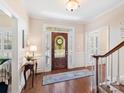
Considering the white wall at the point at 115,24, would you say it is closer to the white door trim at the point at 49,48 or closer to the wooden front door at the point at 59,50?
the white door trim at the point at 49,48

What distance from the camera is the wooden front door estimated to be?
7.37m

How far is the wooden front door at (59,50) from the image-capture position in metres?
7.37

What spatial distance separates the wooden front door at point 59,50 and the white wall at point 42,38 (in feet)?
1.98

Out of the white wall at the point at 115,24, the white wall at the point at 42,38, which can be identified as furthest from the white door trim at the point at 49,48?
the white wall at the point at 115,24

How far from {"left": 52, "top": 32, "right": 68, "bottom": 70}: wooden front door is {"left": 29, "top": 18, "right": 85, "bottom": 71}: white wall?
1.98 feet

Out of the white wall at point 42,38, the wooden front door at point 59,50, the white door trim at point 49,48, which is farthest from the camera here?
the wooden front door at point 59,50

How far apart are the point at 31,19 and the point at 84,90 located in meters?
4.25

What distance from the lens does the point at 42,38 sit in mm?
6711

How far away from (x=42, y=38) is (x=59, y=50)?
4.39 feet

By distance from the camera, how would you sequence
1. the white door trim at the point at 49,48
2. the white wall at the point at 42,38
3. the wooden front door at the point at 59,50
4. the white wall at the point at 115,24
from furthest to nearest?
the wooden front door at the point at 59,50 → the white door trim at the point at 49,48 → the white wall at the point at 42,38 → the white wall at the point at 115,24

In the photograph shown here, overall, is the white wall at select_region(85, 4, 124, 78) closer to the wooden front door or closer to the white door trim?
the white door trim

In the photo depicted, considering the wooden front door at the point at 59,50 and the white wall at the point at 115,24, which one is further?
the wooden front door at the point at 59,50

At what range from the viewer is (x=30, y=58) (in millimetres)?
4879

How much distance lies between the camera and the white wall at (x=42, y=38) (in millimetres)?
6531
